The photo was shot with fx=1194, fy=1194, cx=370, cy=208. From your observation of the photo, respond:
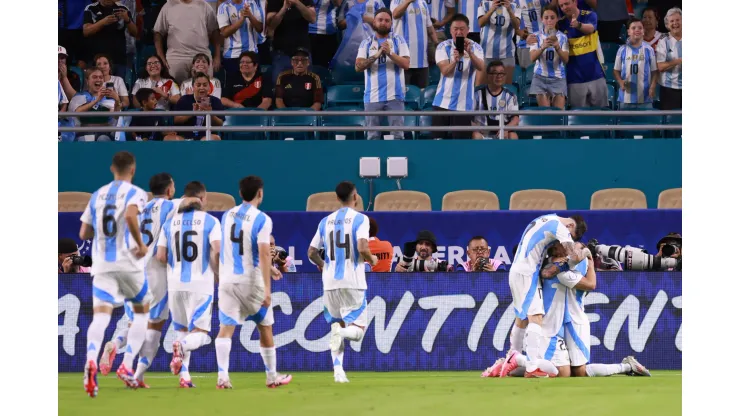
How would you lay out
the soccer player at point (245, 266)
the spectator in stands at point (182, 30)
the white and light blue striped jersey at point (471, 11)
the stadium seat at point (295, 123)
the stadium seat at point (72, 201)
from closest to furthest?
1. the soccer player at point (245, 266)
2. the stadium seat at point (72, 201)
3. the stadium seat at point (295, 123)
4. the spectator in stands at point (182, 30)
5. the white and light blue striped jersey at point (471, 11)

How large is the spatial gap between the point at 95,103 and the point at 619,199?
5.35 metres

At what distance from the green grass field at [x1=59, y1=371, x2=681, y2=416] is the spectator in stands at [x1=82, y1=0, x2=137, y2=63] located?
5143mm

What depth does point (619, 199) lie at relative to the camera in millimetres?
11844

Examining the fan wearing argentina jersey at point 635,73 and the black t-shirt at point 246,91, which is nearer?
the black t-shirt at point 246,91

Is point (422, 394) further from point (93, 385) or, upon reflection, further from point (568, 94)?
point (568, 94)

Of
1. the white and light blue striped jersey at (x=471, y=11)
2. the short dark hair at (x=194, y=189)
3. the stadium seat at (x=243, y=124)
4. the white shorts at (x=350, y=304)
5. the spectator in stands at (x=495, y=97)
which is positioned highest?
the white and light blue striped jersey at (x=471, y=11)

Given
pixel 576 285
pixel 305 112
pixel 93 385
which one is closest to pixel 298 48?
pixel 305 112

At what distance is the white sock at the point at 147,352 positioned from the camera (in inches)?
332

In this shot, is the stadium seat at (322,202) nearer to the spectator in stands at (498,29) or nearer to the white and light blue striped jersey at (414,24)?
the white and light blue striped jersey at (414,24)

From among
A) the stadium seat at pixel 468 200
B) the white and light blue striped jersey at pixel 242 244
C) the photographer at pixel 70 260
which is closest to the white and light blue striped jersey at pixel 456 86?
the stadium seat at pixel 468 200

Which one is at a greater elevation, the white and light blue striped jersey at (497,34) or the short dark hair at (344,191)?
the white and light blue striped jersey at (497,34)

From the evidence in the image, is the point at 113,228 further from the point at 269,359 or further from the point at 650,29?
the point at 650,29

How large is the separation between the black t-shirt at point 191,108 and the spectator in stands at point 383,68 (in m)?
1.54

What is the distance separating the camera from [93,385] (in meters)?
8.09
